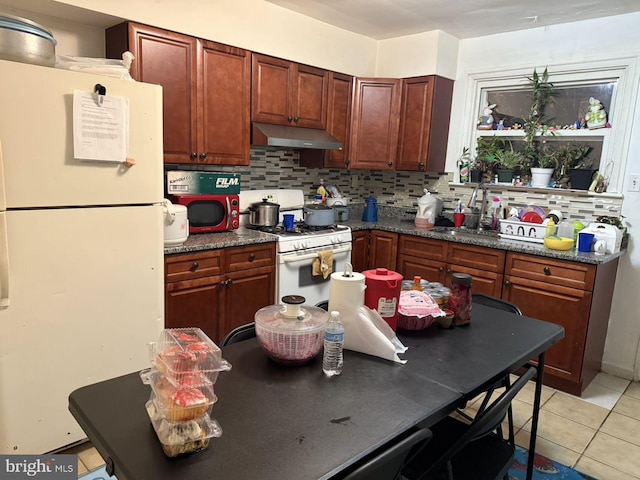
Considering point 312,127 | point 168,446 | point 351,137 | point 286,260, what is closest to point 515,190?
point 351,137

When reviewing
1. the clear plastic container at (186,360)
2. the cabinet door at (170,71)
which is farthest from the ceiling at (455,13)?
the clear plastic container at (186,360)

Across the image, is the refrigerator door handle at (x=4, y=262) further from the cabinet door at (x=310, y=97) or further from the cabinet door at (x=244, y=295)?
the cabinet door at (x=310, y=97)

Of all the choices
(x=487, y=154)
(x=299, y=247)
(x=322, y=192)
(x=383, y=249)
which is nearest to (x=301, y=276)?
(x=299, y=247)

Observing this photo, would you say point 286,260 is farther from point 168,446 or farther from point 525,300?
point 168,446

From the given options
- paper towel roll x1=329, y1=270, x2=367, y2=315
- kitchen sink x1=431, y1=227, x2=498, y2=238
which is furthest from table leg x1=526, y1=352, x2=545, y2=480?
kitchen sink x1=431, y1=227, x2=498, y2=238

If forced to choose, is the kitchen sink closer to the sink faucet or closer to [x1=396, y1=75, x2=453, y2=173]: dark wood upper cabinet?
the sink faucet

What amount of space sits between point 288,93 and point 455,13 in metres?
1.33

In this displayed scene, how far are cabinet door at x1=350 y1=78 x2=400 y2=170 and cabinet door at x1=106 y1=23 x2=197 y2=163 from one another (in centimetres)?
157

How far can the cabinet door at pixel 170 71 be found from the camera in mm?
2590

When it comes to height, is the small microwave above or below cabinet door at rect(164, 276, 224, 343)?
above

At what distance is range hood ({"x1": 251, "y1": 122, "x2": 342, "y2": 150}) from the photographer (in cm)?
318

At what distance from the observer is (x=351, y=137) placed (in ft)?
13.0

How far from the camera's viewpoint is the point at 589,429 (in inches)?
101

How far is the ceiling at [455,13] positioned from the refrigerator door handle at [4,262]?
232cm
